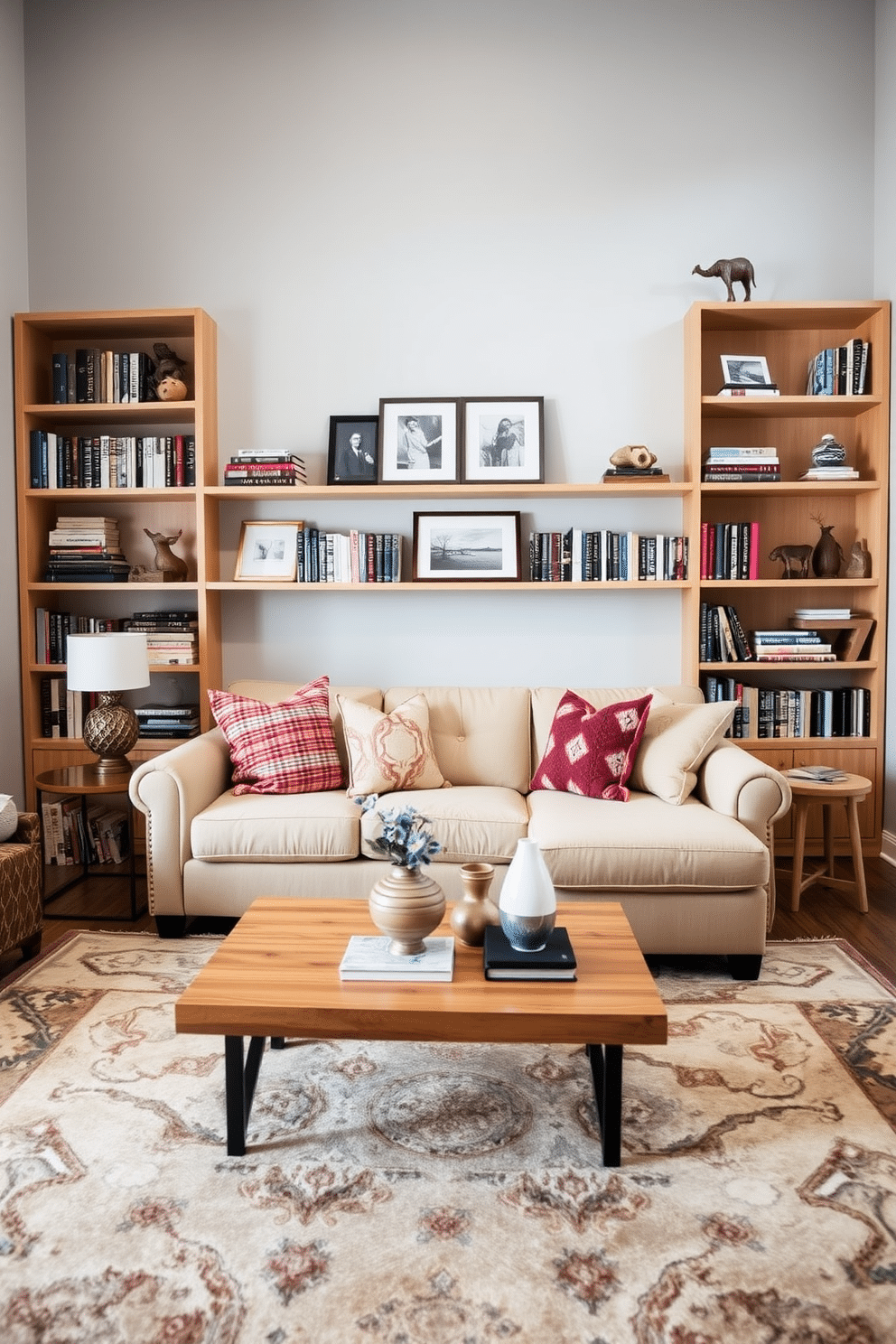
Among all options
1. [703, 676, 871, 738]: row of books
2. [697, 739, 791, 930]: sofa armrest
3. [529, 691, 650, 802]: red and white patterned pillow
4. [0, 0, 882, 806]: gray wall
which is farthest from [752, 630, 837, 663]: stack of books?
[697, 739, 791, 930]: sofa armrest

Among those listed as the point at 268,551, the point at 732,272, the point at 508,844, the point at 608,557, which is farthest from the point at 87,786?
the point at 732,272

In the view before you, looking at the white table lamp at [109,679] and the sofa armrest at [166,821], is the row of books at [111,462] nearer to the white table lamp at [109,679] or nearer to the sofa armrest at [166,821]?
the white table lamp at [109,679]

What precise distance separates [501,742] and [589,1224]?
2.11m

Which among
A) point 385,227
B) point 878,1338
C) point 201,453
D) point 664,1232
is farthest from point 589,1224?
point 385,227

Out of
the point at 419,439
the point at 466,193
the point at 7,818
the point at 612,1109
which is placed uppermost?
the point at 466,193

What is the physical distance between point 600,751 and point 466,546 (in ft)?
3.98

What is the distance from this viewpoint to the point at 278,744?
351 centimetres

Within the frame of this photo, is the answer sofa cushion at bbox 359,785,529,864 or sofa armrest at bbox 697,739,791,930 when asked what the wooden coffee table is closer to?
sofa cushion at bbox 359,785,529,864

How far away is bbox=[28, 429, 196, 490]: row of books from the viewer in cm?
411

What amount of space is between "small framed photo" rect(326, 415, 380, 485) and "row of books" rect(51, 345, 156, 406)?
834 millimetres

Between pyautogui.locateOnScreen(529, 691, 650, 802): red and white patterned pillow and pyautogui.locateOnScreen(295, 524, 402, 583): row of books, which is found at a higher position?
pyautogui.locateOnScreen(295, 524, 402, 583): row of books

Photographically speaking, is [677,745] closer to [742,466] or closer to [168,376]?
[742,466]

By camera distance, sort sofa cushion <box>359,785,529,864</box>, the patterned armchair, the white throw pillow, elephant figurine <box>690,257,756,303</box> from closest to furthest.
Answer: the patterned armchair < the white throw pillow < sofa cushion <box>359,785,529,864</box> < elephant figurine <box>690,257,756,303</box>

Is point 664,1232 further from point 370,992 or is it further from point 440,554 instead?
point 440,554
